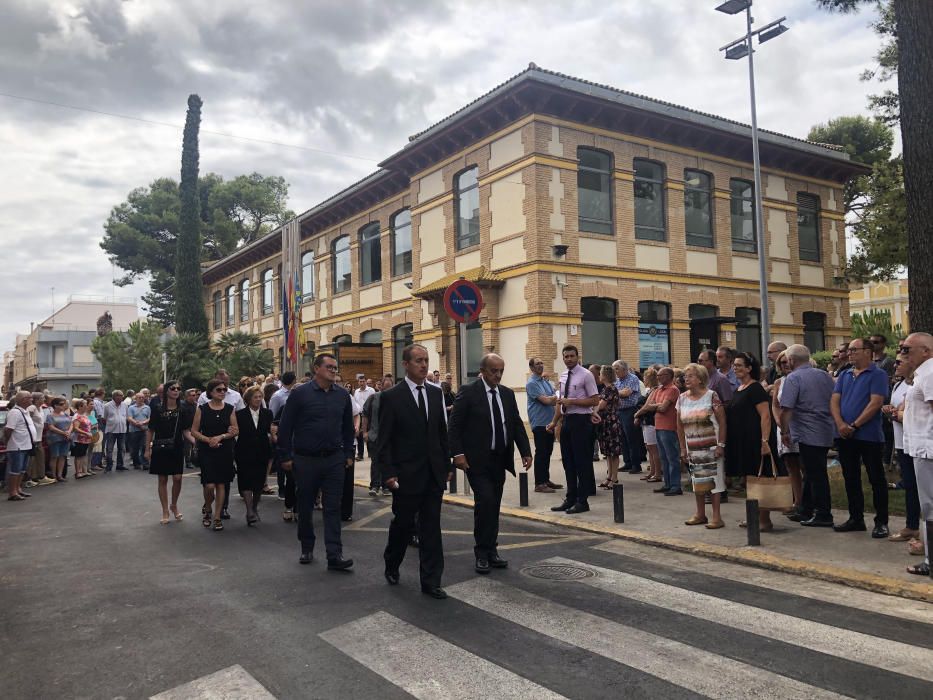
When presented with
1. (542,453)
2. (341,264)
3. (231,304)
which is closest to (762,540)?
(542,453)

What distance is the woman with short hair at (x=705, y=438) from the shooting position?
7723mm

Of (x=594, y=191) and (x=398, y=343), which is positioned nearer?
(x=594, y=191)

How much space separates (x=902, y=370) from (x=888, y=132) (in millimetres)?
39086

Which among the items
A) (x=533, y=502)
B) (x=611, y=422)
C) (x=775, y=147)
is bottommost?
(x=533, y=502)

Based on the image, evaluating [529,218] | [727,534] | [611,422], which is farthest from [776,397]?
[529,218]

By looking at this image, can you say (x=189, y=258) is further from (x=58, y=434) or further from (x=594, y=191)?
(x=594, y=191)

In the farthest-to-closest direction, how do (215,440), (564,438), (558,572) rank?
(564,438) < (215,440) < (558,572)

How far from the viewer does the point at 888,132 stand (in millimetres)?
38562

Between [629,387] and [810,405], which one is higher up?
[629,387]

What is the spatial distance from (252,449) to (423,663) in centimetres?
595

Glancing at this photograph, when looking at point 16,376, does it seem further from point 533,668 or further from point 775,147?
point 533,668

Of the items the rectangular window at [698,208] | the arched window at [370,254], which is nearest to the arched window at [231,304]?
the arched window at [370,254]

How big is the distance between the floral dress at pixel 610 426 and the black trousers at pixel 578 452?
173 centimetres

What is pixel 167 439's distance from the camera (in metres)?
9.59
